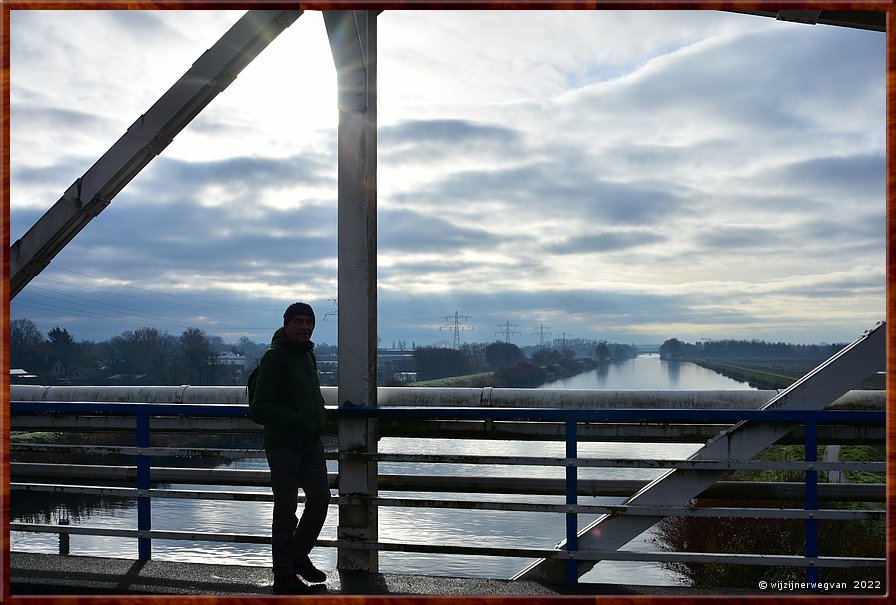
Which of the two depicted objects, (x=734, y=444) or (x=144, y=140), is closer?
(x=734, y=444)

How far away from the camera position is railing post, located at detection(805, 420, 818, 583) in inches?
187

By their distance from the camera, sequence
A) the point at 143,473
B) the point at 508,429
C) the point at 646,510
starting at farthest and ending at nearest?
the point at 508,429
the point at 143,473
the point at 646,510

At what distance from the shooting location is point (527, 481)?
5.98 meters

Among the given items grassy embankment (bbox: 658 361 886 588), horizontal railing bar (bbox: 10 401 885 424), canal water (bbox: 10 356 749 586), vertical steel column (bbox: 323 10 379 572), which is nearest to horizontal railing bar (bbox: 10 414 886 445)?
vertical steel column (bbox: 323 10 379 572)

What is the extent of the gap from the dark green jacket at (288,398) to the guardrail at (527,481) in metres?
0.36

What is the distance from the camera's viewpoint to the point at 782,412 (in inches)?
194

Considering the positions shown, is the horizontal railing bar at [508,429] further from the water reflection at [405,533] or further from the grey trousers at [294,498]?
the water reflection at [405,533]

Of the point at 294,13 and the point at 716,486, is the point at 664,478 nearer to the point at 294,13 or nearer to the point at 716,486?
the point at 716,486

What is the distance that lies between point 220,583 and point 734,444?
3.58 m

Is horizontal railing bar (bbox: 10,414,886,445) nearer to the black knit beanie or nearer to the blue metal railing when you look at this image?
the blue metal railing

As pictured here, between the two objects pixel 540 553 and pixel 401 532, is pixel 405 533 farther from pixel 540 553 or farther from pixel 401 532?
pixel 540 553

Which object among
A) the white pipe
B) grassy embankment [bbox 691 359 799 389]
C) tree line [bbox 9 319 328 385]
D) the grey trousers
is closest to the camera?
the grey trousers

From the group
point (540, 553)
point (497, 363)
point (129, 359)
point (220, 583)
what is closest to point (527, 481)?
point (540, 553)

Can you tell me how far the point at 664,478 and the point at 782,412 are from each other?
2.95ft
